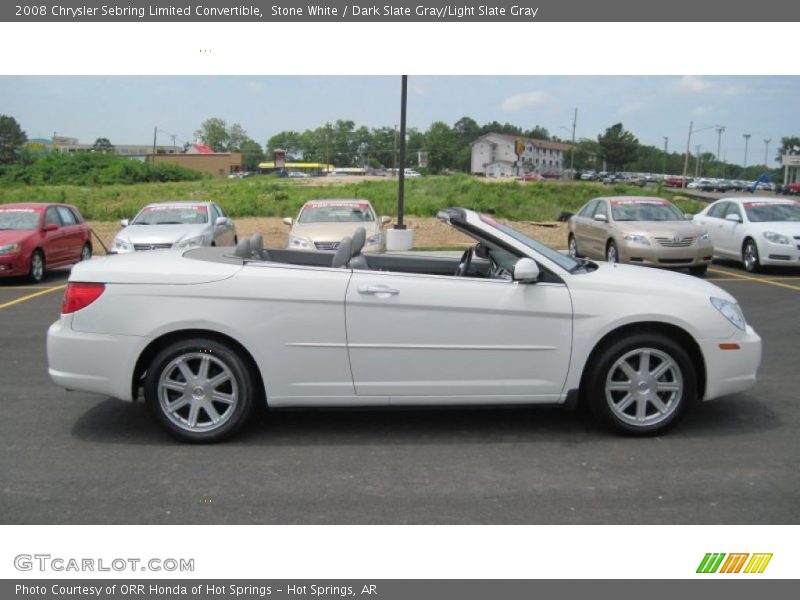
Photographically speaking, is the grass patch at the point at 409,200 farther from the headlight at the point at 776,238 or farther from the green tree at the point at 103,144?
the green tree at the point at 103,144

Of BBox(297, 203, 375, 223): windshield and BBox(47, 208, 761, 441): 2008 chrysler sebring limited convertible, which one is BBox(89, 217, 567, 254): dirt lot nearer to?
BBox(297, 203, 375, 223): windshield

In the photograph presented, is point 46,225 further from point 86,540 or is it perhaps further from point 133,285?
point 86,540

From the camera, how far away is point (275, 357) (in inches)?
193

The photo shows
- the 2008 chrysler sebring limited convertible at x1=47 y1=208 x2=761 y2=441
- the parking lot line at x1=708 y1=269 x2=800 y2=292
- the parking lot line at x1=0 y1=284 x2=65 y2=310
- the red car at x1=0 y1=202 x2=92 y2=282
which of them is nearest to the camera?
the 2008 chrysler sebring limited convertible at x1=47 y1=208 x2=761 y2=441

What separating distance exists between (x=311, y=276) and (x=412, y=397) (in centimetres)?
101

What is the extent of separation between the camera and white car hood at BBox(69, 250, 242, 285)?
4.96m

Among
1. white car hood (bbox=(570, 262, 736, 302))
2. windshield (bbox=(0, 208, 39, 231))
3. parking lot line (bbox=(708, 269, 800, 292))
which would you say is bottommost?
parking lot line (bbox=(708, 269, 800, 292))

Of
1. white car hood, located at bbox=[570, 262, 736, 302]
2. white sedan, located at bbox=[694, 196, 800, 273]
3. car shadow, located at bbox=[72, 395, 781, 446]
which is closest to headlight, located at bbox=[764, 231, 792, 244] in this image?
white sedan, located at bbox=[694, 196, 800, 273]

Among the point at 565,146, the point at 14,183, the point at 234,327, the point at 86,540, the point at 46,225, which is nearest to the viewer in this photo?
the point at 86,540

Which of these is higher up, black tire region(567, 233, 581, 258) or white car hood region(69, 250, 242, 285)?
white car hood region(69, 250, 242, 285)

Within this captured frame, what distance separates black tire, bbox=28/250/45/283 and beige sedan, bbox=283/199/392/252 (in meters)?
4.43

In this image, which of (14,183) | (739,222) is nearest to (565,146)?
(14,183)

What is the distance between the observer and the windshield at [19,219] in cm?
1424

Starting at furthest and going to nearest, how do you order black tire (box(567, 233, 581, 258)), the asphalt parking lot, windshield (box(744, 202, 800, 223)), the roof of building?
the roof of building → black tire (box(567, 233, 581, 258)) → windshield (box(744, 202, 800, 223)) → the asphalt parking lot
